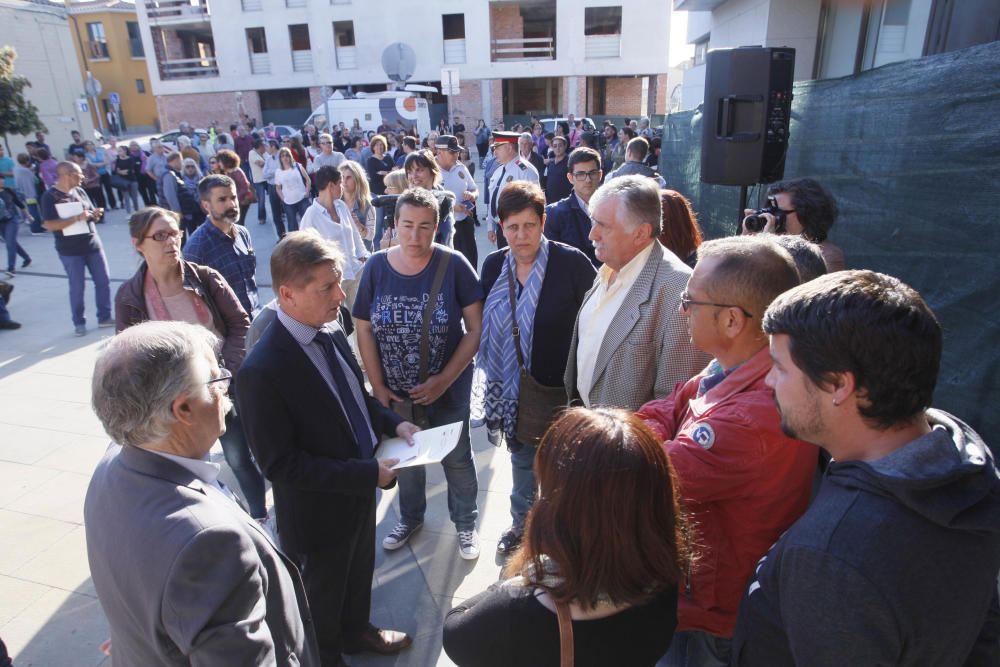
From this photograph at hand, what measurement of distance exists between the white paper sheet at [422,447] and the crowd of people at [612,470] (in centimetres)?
9

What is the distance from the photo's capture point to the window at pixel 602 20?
29.7 meters

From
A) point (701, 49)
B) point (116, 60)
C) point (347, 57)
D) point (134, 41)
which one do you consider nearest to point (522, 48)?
point (347, 57)

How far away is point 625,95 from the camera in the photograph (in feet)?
105

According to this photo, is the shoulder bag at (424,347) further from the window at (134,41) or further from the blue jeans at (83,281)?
the window at (134,41)

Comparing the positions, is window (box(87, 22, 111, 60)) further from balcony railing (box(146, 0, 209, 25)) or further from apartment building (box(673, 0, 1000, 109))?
apartment building (box(673, 0, 1000, 109))

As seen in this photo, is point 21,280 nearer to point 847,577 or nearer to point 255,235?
point 255,235

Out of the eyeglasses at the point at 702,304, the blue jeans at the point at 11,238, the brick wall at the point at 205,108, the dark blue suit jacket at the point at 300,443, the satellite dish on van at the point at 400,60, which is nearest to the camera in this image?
the eyeglasses at the point at 702,304

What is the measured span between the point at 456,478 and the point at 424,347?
2.55 ft

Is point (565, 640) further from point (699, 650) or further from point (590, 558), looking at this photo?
point (699, 650)

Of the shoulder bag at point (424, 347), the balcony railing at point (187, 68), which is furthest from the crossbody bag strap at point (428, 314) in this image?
the balcony railing at point (187, 68)

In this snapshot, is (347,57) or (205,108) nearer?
(347,57)

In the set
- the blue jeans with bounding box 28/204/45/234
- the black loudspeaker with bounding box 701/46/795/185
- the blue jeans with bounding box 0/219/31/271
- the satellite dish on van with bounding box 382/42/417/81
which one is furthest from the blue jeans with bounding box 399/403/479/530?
the blue jeans with bounding box 28/204/45/234

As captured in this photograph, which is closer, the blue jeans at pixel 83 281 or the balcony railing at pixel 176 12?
the blue jeans at pixel 83 281

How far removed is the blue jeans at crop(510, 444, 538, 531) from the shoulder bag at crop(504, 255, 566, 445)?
0.54ft
